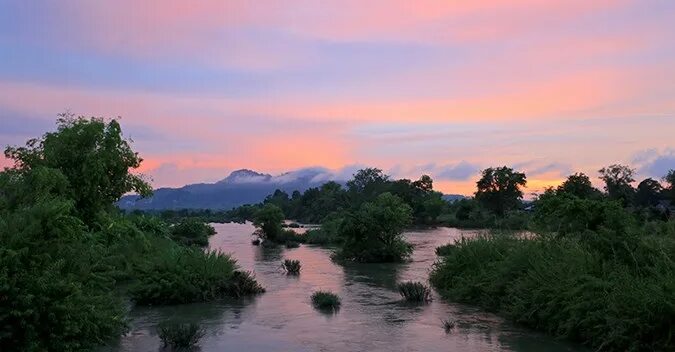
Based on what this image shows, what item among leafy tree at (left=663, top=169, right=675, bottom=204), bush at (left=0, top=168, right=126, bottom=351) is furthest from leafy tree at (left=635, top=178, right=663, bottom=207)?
bush at (left=0, top=168, right=126, bottom=351)

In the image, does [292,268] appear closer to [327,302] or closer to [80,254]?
[327,302]

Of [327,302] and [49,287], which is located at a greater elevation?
[49,287]

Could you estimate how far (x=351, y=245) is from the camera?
37500mm

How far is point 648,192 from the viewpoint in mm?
79938

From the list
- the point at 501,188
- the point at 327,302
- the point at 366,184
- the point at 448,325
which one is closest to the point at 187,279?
the point at 327,302

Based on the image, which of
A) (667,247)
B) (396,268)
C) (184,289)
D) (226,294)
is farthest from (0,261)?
(396,268)

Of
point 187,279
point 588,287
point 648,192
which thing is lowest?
point 187,279

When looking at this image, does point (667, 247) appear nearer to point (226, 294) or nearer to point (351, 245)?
point (226, 294)

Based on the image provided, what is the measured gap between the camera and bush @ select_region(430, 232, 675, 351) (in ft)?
41.5

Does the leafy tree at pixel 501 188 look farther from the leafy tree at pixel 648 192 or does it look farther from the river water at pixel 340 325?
the river water at pixel 340 325

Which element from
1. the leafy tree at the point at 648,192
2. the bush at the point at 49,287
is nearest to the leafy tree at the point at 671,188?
the leafy tree at the point at 648,192

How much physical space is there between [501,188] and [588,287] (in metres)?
74.8

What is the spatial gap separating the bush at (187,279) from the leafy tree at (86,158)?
540cm

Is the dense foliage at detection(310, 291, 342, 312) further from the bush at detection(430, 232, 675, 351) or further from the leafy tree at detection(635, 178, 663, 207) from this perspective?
the leafy tree at detection(635, 178, 663, 207)
